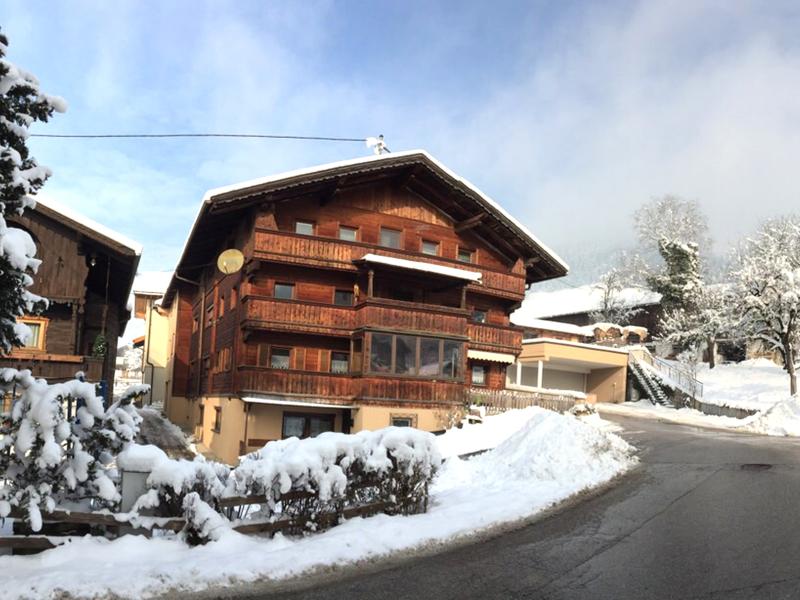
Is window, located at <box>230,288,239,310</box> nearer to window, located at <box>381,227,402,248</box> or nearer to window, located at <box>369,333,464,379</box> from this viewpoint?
window, located at <box>369,333,464,379</box>

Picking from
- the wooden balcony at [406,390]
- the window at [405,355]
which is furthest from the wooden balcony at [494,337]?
the window at [405,355]

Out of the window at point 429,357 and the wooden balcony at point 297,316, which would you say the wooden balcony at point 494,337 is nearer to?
the window at point 429,357

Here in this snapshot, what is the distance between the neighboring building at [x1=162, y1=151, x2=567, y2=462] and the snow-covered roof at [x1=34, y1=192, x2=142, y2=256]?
11.4ft

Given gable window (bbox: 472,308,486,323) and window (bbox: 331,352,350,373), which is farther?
gable window (bbox: 472,308,486,323)

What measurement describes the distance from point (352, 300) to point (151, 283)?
38591mm

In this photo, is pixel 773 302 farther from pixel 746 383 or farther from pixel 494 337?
pixel 494 337

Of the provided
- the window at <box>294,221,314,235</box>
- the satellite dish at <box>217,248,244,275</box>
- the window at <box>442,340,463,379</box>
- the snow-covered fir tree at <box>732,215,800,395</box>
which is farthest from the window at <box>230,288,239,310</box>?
the snow-covered fir tree at <box>732,215,800,395</box>

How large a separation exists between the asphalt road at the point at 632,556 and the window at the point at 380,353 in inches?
526

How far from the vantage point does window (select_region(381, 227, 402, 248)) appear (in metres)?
29.5

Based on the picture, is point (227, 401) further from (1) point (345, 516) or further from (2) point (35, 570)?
(2) point (35, 570)

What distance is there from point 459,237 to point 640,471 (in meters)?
17.3

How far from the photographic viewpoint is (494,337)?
101ft

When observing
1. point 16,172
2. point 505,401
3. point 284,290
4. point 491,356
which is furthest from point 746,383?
point 16,172

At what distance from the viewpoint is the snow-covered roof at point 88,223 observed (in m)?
21.8
